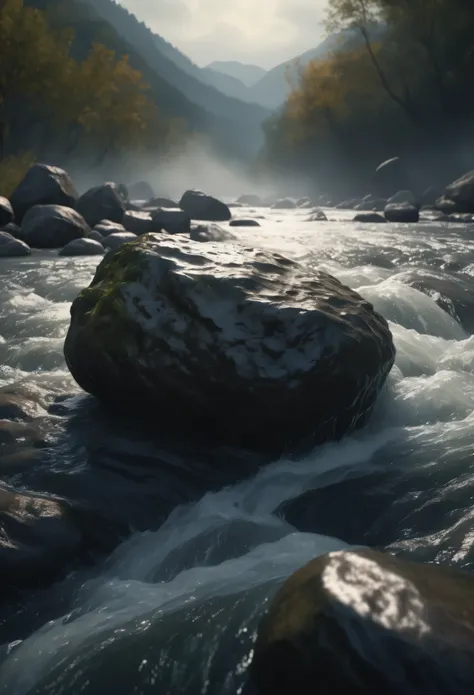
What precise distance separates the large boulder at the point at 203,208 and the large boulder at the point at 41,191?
208 inches

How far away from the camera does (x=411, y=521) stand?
10.3 feet

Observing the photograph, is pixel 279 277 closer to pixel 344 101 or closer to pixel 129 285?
pixel 129 285

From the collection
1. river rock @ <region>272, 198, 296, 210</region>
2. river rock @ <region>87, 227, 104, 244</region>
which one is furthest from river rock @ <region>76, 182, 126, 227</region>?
river rock @ <region>272, 198, 296, 210</region>

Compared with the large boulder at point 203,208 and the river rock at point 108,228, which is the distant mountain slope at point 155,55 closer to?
the large boulder at point 203,208

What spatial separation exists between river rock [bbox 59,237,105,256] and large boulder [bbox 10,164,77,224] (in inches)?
137

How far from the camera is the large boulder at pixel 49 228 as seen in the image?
13438 mm

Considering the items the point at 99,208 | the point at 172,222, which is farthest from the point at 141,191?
the point at 172,222

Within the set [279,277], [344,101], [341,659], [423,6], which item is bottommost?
[341,659]

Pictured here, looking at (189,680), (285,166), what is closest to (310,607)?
(189,680)

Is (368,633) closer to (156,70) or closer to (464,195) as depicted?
(464,195)

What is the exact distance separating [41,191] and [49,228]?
2.22 m

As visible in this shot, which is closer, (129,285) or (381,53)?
(129,285)

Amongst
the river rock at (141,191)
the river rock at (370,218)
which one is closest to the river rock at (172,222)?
the river rock at (370,218)

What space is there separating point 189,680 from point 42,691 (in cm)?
49
